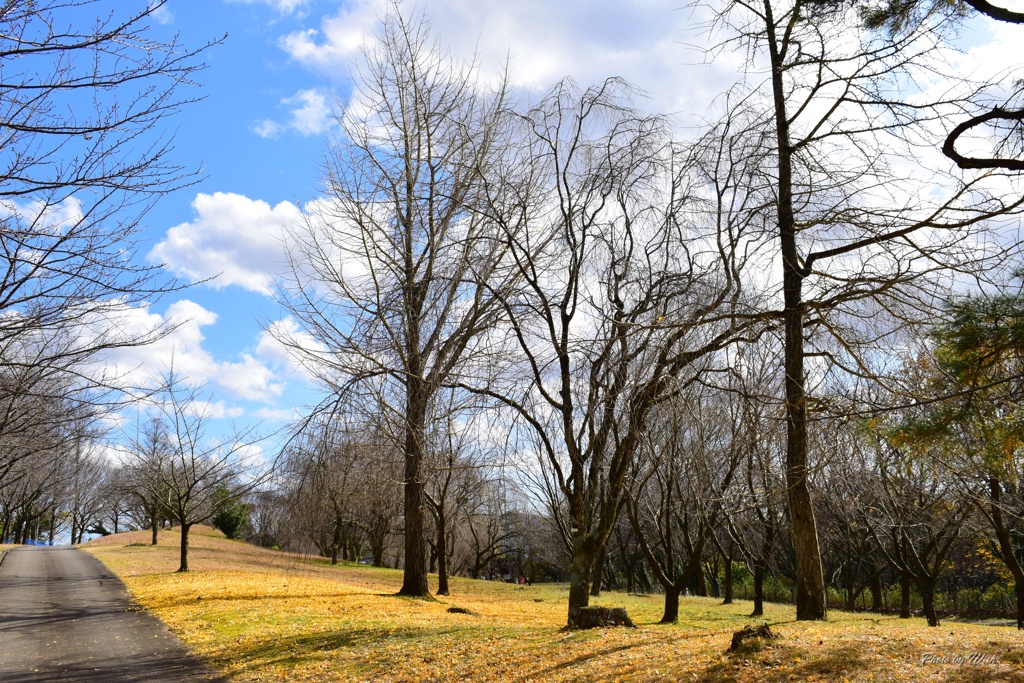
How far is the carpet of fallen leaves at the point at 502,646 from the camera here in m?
5.91

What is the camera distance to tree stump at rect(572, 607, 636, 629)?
10031 millimetres

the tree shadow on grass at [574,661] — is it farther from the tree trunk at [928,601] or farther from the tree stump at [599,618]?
the tree trunk at [928,601]

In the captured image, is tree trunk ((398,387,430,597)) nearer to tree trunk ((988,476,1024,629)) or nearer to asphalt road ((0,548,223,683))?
asphalt road ((0,548,223,683))

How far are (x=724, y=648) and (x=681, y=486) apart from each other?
27.6ft

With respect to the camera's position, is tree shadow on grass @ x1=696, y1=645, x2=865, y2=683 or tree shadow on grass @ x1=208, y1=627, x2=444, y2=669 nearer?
tree shadow on grass @ x1=696, y1=645, x2=865, y2=683

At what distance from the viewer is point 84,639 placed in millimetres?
10562

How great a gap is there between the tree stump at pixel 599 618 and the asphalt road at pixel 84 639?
4.78 meters

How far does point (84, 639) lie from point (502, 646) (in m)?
6.39

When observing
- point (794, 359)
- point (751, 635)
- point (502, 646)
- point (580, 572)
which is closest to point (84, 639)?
point (502, 646)

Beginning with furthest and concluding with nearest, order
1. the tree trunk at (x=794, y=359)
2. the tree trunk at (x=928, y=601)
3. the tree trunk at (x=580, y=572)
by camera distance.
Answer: the tree trunk at (x=928, y=601)
the tree trunk at (x=580, y=572)
the tree trunk at (x=794, y=359)

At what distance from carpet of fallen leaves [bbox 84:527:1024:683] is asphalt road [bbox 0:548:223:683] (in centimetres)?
46

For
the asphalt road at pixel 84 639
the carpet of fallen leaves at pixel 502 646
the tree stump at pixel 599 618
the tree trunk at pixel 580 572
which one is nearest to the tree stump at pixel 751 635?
the carpet of fallen leaves at pixel 502 646

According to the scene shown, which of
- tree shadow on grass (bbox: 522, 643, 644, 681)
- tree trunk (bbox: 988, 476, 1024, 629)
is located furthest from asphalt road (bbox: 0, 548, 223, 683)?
tree trunk (bbox: 988, 476, 1024, 629)

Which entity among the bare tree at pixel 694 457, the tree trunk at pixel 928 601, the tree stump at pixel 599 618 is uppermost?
the bare tree at pixel 694 457
